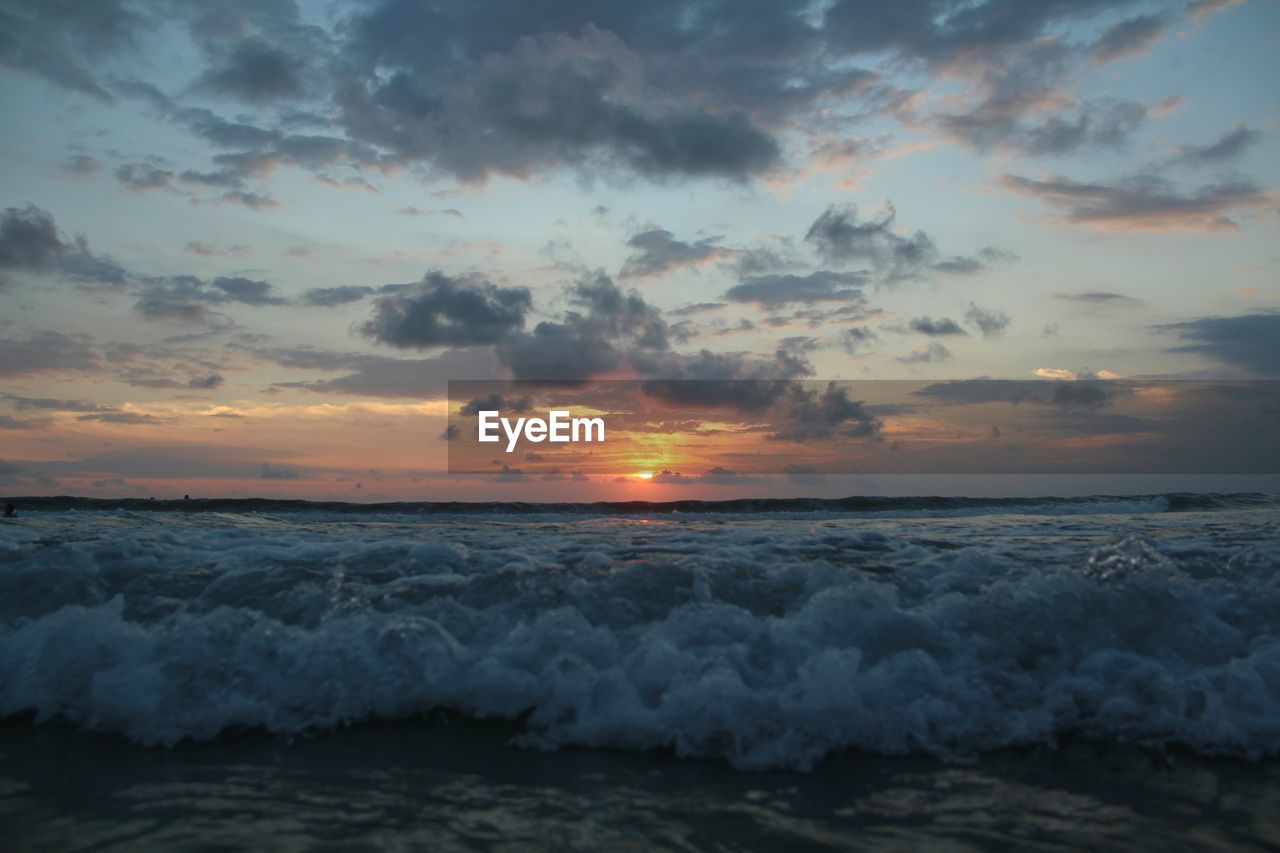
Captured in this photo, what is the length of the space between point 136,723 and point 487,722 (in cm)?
242

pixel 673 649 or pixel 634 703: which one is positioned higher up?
pixel 673 649

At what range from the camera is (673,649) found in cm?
601

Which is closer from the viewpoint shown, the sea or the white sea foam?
the sea

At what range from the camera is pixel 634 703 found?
17.9 feet

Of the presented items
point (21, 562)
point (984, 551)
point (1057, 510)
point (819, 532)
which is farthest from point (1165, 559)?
point (1057, 510)

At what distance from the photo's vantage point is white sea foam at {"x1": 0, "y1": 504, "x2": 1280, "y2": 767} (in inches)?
209

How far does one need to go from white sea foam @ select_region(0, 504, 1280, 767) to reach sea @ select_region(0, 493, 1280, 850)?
0.08 ft

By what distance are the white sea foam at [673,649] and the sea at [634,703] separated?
0.03 m

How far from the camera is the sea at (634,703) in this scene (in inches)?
162

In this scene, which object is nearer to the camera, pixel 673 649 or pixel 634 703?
pixel 634 703

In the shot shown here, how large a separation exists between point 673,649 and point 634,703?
0.66m

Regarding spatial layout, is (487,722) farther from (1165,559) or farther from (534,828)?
(1165,559)

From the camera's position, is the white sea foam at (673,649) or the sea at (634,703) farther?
the white sea foam at (673,649)

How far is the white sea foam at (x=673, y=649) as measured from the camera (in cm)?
532
